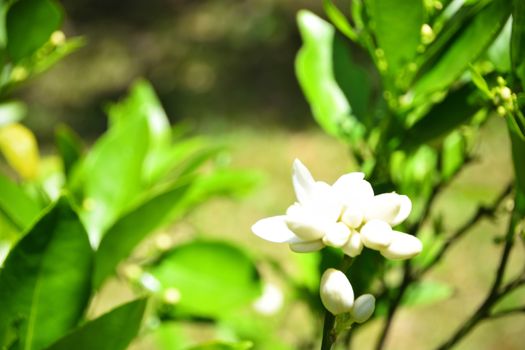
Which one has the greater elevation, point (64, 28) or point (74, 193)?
point (74, 193)

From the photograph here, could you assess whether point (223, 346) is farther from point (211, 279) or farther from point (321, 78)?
point (321, 78)

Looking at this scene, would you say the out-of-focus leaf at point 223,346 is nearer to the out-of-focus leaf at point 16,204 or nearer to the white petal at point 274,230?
the white petal at point 274,230

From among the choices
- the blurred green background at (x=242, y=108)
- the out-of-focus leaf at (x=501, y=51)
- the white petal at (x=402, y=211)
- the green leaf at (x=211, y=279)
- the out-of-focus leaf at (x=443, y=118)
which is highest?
the white petal at (x=402, y=211)

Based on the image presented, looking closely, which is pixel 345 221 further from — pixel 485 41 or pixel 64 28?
pixel 64 28

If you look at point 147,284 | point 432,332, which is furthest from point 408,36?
point 432,332

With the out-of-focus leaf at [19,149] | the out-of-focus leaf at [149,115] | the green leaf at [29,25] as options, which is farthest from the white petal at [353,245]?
the out-of-focus leaf at [19,149]

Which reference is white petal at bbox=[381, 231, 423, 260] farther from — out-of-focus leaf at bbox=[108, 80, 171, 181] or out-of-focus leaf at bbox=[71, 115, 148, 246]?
out-of-focus leaf at bbox=[108, 80, 171, 181]

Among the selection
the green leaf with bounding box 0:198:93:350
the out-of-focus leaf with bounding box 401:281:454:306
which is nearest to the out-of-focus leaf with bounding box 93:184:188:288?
the green leaf with bounding box 0:198:93:350
